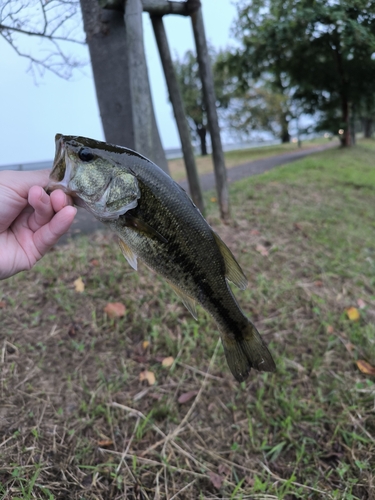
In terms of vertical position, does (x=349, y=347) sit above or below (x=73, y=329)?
below

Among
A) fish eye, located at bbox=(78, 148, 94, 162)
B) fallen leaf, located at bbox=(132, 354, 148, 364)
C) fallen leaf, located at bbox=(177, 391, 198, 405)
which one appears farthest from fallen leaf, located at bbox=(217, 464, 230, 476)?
fish eye, located at bbox=(78, 148, 94, 162)

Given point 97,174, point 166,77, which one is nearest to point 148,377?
point 97,174

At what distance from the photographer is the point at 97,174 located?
1378mm

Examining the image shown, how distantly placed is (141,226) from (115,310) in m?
1.71

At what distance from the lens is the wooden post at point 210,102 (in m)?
4.18

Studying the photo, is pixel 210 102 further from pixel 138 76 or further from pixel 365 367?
pixel 365 367

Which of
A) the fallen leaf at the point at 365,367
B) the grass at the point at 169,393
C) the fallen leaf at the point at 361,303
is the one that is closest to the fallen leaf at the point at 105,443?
the grass at the point at 169,393

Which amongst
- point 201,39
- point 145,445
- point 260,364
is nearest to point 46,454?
point 145,445

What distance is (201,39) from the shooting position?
4.24 meters


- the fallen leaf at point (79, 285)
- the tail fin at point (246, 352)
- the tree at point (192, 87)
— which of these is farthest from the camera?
the tree at point (192, 87)

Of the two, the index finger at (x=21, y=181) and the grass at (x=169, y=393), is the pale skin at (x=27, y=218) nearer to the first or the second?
the index finger at (x=21, y=181)

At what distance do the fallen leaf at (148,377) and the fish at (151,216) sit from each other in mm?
1188

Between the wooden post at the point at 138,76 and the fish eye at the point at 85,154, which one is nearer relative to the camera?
the fish eye at the point at 85,154

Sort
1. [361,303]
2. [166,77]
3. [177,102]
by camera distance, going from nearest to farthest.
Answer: [361,303], [166,77], [177,102]
